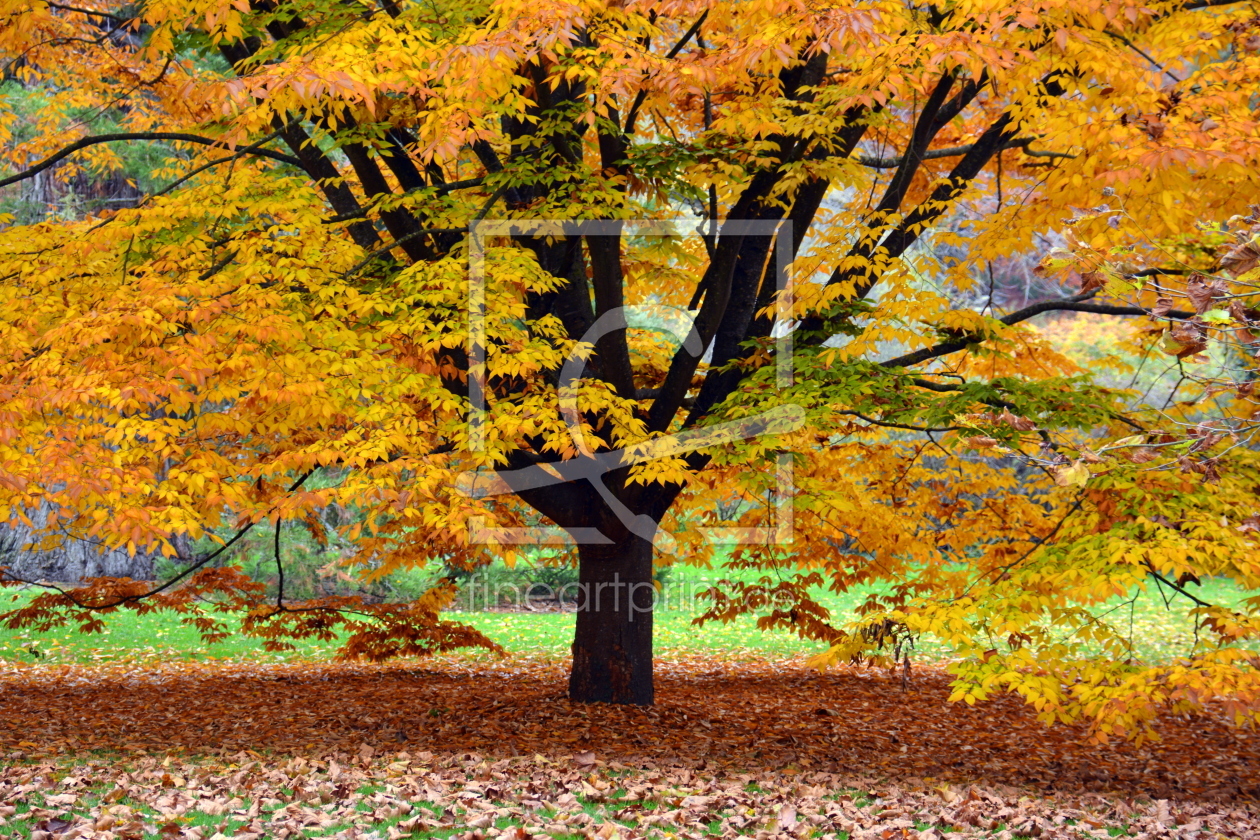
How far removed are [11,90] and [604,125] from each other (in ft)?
41.2

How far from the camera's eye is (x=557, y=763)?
6.43 m

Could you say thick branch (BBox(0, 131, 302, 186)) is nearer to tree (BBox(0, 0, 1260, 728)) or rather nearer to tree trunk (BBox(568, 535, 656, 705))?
tree (BBox(0, 0, 1260, 728))

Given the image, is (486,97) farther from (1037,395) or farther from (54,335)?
(1037,395)

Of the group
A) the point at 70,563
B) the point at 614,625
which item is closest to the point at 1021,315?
the point at 614,625

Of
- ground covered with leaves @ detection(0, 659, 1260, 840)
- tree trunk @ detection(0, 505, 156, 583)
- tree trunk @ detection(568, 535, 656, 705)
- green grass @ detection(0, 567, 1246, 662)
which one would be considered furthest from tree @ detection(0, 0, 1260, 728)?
tree trunk @ detection(0, 505, 156, 583)

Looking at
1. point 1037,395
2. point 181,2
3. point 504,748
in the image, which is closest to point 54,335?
point 181,2

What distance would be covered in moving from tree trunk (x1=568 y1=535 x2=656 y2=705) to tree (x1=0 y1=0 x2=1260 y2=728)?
29 millimetres

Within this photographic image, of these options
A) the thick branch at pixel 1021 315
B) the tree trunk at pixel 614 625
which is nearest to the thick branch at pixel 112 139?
the tree trunk at pixel 614 625

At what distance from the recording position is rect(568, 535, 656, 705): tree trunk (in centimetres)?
841

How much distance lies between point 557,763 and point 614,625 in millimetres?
2103

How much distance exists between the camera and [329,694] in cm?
967

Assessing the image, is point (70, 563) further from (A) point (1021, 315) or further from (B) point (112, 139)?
(A) point (1021, 315)

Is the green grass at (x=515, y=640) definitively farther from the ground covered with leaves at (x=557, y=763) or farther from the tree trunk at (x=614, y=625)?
the tree trunk at (x=614, y=625)

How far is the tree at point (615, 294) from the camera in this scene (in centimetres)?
512
